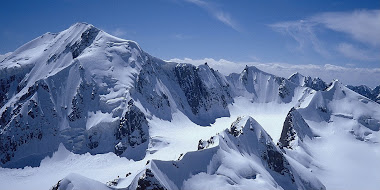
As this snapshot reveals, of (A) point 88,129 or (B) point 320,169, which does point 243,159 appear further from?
(A) point 88,129

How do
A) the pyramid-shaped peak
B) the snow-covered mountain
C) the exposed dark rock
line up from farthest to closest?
the pyramid-shaped peak < the snow-covered mountain < the exposed dark rock

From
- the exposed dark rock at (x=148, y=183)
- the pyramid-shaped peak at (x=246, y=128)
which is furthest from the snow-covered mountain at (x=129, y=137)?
the exposed dark rock at (x=148, y=183)

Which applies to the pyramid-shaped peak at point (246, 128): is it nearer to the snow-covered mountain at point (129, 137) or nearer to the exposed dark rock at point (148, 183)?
the snow-covered mountain at point (129, 137)

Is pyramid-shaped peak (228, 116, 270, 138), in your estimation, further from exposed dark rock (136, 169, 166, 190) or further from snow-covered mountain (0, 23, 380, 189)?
exposed dark rock (136, 169, 166, 190)

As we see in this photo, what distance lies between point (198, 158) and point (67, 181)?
39457 millimetres

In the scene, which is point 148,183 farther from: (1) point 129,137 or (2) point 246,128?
(1) point 129,137

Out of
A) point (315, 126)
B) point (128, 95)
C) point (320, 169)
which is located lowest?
point (320, 169)

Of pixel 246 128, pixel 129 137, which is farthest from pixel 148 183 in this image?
pixel 129 137

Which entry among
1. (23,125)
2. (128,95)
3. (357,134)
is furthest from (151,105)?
(357,134)

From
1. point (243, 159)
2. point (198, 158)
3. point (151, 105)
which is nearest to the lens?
point (198, 158)

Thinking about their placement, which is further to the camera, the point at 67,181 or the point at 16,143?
the point at 16,143

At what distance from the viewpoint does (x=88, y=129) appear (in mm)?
157875

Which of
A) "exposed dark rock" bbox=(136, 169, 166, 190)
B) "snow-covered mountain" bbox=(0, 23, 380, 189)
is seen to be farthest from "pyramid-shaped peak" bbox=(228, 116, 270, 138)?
"exposed dark rock" bbox=(136, 169, 166, 190)

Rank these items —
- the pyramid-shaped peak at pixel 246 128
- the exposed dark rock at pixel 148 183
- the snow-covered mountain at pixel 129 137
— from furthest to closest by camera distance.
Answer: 1. the pyramid-shaped peak at pixel 246 128
2. the snow-covered mountain at pixel 129 137
3. the exposed dark rock at pixel 148 183
